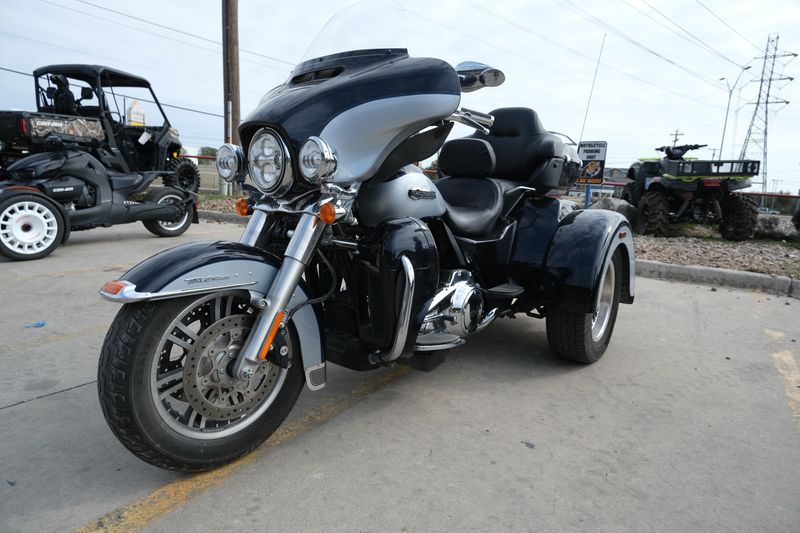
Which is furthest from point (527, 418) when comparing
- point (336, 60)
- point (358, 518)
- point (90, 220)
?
point (90, 220)

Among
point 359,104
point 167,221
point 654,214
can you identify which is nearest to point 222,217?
point 167,221

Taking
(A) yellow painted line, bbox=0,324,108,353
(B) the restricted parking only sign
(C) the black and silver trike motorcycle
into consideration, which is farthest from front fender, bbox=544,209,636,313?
(B) the restricted parking only sign

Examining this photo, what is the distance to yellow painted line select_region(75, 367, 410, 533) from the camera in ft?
5.82

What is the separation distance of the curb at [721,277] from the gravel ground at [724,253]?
285 mm

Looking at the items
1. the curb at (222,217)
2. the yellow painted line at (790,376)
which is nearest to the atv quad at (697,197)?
the yellow painted line at (790,376)

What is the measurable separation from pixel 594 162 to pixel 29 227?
7493 millimetres

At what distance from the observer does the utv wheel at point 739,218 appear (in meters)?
9.16

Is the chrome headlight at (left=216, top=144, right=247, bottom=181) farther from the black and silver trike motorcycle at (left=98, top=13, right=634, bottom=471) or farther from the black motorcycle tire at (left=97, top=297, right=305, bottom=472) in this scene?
the black motorcycle tire at (left=97, top=297, right=305, bottom=472)

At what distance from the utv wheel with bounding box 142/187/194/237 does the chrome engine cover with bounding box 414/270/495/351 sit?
628 centimetres

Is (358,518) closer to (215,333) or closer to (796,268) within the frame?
(215,333)

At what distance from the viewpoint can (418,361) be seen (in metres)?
2.52

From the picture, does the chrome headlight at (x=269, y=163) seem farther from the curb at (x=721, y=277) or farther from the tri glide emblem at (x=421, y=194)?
the curb at (x=721, y=277)

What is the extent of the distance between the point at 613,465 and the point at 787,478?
703 mm

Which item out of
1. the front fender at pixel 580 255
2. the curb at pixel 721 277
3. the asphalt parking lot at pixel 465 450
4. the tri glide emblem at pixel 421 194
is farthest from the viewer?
the curb at pixel 721 277
